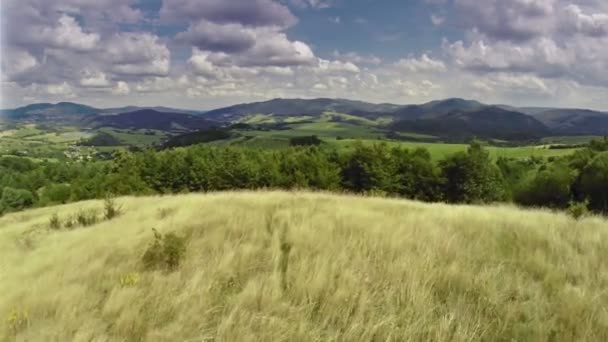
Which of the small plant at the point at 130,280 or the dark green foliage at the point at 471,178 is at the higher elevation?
the small plant at the point at 130,280

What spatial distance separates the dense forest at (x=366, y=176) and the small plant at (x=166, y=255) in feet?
154

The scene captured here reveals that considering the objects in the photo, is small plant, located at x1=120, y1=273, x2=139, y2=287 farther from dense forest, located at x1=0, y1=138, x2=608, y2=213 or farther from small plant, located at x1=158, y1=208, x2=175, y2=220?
dense forest, located at x1=0, y1=138, x2=608, y2=213

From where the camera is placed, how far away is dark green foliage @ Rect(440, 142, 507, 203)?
58.2 metres

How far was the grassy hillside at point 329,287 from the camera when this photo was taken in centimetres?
376

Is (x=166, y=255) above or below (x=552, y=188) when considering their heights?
above

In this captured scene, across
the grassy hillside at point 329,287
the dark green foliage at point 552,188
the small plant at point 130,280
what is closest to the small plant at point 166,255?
the grassy hillside at point 329,287

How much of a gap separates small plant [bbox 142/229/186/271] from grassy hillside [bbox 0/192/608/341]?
0.66 ft

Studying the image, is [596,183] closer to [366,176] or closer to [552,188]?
[552,188]

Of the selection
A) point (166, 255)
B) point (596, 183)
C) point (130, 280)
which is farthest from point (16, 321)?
point (596, 183)

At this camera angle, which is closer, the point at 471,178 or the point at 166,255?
the point at 166,255

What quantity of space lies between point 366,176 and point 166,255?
55832 millimetres

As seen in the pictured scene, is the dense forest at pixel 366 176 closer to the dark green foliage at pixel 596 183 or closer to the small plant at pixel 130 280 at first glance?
the dark green foliage at pixel 596 183

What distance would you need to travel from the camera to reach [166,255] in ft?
20.7

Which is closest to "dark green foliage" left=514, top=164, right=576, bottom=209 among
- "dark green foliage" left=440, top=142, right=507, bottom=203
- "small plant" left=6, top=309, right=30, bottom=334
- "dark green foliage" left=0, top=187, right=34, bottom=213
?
"dark green foliage" left=440, top=142, right=507, bottom=203
